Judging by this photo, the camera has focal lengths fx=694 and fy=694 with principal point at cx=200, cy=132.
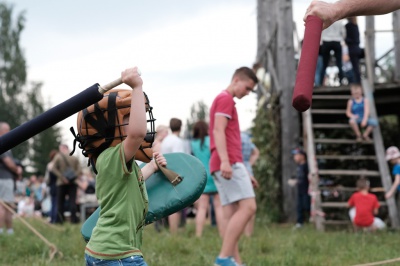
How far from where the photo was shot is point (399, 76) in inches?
498

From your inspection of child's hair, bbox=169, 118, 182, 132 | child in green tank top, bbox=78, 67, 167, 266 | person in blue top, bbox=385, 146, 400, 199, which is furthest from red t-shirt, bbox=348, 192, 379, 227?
child in green tank top, bbox=78, 67, 167, 266

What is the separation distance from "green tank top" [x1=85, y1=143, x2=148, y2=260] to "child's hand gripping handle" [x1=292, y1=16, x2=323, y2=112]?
1232 mm

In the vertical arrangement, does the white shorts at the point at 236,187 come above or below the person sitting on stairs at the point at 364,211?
above

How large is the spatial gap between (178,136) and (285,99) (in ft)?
11.2

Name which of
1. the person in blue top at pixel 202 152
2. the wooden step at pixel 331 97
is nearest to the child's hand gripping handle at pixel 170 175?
the person in blue top at pixel 202 152

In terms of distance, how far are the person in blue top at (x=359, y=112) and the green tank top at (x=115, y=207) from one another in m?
8.23

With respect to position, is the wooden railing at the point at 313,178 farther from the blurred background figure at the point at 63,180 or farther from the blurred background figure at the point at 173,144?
the blurred background figure at the point at 63,180

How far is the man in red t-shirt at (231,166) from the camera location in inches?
220

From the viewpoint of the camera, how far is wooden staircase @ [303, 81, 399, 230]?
10.3 m

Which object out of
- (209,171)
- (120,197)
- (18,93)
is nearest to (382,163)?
(209,171)

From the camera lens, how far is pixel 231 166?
5.85 metres

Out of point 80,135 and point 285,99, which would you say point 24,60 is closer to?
point 285,99

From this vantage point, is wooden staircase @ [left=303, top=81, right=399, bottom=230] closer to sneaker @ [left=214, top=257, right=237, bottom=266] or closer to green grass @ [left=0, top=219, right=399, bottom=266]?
green grass @ [left=0, top=219, right=399, bottom=266]

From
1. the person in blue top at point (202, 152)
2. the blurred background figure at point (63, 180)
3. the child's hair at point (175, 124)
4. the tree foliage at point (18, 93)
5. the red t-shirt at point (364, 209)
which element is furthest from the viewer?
the tree foliage at point (18, 93)
